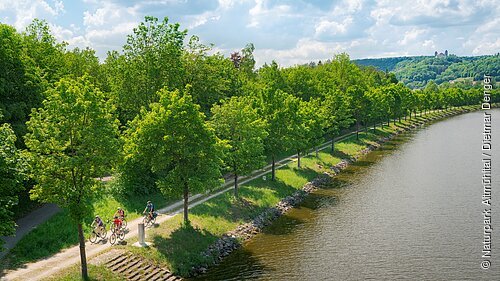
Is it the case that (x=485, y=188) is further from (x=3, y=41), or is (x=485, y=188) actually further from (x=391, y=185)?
(x=3, y=41)

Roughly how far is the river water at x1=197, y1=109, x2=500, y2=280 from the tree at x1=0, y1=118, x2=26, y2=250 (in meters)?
14.5

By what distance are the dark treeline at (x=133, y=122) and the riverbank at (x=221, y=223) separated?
2.00m

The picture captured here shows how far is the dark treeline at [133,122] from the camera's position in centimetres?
2486

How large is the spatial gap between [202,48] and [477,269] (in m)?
42.0

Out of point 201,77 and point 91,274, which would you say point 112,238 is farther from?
point 201,77

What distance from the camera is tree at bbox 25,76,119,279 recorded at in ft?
81.0

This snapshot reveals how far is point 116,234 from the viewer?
32.3m

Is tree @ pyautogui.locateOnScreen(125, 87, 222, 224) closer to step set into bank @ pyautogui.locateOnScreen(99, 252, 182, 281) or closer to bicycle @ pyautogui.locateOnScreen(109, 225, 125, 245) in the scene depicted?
bicycle @ pyautogui.locateOnScreen(109, 225, 125, 245)

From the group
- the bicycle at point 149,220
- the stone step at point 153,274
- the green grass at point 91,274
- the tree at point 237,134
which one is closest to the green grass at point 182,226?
the bicycle at point 149,220

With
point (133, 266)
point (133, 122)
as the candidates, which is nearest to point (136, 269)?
point (133, 266)

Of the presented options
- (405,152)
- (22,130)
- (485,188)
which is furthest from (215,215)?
(405,152)

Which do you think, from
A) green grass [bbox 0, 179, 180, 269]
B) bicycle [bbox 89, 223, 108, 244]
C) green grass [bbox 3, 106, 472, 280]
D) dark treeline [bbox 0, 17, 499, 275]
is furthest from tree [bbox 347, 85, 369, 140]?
bicycle [bbox 89, 223, 108, 244]

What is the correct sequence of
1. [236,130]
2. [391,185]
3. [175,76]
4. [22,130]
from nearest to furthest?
[22,130] < [236,130] < [175,76] < [391,185]

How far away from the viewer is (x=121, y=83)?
51.9 meters
